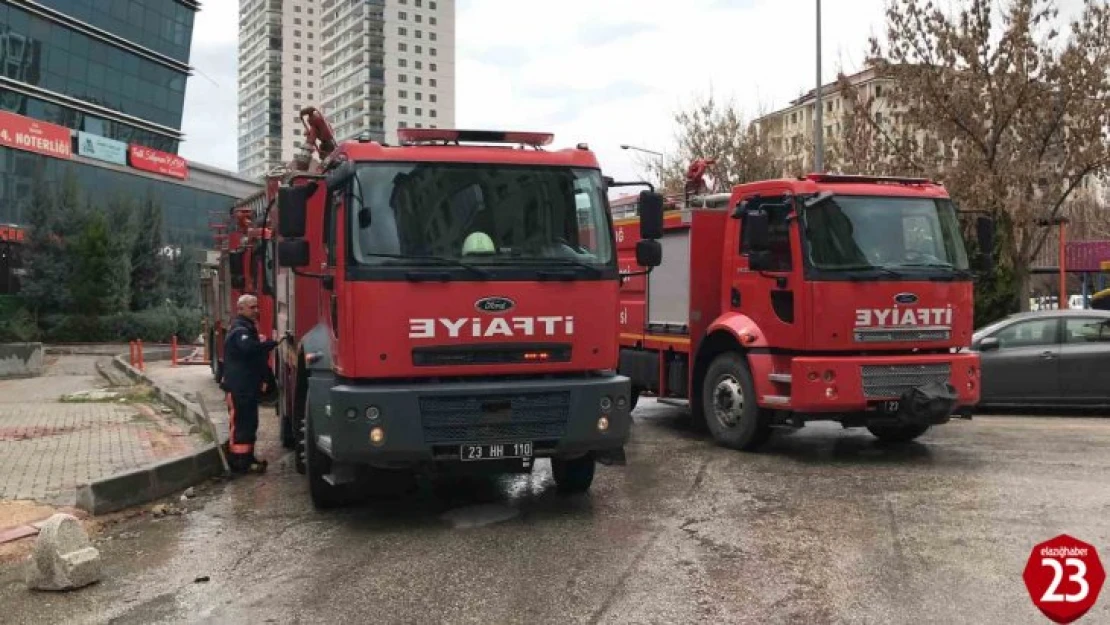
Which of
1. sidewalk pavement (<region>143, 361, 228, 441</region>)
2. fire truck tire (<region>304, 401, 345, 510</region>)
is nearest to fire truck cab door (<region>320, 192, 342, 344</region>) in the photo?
fire truck tire (<region>304, 401, 345, 510</region>)

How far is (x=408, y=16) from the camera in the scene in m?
146

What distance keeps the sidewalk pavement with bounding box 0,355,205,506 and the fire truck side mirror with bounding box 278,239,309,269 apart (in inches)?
108

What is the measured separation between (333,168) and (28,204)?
3924 centimetres

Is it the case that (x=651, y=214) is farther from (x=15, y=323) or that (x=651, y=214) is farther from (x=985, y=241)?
(x=15, y=323)

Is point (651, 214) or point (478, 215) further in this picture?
point (651, 214)

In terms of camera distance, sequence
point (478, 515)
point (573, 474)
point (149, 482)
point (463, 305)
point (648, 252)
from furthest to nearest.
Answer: point (149, 482) < point (573, 474) < point (648, 252) < point (478, 515) < point (463, 305)

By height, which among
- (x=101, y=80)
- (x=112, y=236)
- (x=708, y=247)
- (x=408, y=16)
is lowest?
→ (x=708, y=247)

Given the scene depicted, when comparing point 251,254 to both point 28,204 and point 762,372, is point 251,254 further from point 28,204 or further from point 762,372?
point 28,204

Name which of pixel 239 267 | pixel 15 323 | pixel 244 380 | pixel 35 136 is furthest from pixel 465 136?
pixel 35 136

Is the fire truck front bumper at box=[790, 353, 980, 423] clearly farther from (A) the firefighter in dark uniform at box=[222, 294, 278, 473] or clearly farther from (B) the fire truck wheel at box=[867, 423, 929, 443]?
(A) the firefighter in dark uniform at box=[222, 294, 278, 473]

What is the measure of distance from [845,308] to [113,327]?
35.9 meters

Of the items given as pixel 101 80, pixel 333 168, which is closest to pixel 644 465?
pixel 333 168

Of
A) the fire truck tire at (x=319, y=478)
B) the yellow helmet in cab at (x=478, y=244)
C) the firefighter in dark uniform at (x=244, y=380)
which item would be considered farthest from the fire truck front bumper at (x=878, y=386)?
the firefighter in dark uniform at (x=244, y=380)

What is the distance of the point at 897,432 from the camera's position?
10.4 m
